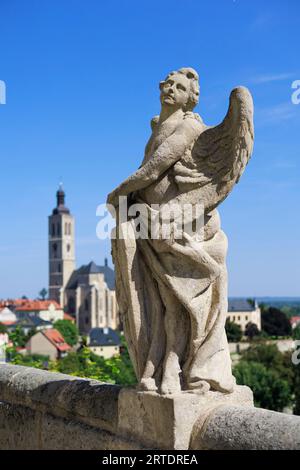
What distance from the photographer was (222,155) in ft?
13.7

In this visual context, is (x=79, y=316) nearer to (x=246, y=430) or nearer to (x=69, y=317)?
(x=69, y=317)

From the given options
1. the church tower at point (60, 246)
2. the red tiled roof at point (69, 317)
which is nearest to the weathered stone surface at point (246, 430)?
the red tiled roof at point (69, 317)

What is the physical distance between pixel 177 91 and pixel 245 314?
111 m

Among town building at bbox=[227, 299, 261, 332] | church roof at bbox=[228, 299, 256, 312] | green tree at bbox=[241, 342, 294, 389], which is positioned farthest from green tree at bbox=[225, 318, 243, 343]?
green tree at bbox=[241, 342, 294, 389]

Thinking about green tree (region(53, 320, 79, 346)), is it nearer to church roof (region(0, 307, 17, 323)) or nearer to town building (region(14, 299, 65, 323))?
church roof (region(0, 307, 17, 323))

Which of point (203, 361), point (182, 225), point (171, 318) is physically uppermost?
point (182, 225)

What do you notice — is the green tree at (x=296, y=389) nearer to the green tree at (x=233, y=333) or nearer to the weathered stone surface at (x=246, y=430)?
the weathered stone surface at (x=246, y=430)

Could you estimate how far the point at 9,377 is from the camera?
20.5 ft

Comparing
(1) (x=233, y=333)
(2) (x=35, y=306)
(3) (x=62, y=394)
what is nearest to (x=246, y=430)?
(3) (x=62, y=394)

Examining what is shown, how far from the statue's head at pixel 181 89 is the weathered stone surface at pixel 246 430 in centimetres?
205

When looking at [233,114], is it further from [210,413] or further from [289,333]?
[289,333]

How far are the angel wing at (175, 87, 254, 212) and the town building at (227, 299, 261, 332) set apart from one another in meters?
107
